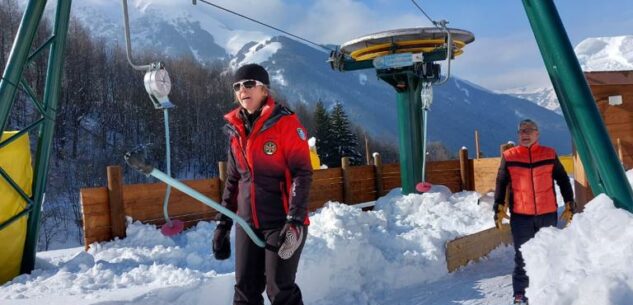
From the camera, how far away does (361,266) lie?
569 centimetres

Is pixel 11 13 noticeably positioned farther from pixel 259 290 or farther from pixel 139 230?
pixel 259 290

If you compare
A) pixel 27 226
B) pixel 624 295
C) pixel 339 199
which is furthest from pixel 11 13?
pixel 624 295

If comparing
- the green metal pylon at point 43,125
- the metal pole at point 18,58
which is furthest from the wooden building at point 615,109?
the metal pole at point 18,58

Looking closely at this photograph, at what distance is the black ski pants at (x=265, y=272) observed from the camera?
2.88m

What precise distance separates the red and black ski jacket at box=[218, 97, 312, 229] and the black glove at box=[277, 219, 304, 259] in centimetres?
5

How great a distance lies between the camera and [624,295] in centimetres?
190

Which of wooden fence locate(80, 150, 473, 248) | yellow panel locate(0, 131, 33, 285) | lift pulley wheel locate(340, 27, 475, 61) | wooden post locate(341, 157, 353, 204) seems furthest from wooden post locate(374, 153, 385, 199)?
yellow panel locate(0, 131, 33, 285)

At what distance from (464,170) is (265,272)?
33.0ft

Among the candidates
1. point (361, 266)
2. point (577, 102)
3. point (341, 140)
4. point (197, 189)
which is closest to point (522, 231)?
point (361, 266)

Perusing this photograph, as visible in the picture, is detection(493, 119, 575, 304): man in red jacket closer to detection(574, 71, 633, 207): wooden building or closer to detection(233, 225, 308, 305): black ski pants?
detection(233, 225, 308, 305): black ski pants

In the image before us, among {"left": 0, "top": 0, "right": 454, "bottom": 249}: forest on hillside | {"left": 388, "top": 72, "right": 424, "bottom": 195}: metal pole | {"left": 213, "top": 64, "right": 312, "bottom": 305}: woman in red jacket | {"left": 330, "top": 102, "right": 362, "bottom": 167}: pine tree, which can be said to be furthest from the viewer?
{"left": 330, "top": 102, "right": 362, "bottom": 167}: pine tree

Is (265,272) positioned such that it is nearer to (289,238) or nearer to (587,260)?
(289,238)

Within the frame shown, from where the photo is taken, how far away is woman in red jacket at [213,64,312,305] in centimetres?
286

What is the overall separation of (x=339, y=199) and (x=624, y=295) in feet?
31.7
